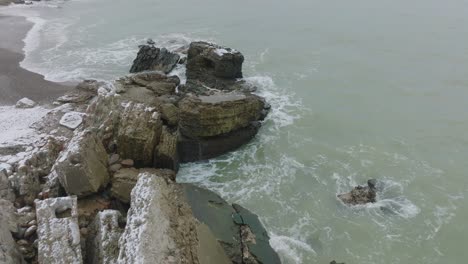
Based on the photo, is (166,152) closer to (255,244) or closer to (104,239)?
(255,244)

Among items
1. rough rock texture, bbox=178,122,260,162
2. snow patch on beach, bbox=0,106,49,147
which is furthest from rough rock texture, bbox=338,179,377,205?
snow patch on beach, bbox=0,106,49,147

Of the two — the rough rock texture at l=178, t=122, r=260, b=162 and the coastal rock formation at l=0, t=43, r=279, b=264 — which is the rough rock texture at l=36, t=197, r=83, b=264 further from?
the rough rock texture at l=178, t=122, r=260, b=162

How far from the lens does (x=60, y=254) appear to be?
898 cm

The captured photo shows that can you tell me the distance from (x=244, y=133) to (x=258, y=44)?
52.2 ft

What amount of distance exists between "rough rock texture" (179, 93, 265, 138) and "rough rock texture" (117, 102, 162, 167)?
4.51ft

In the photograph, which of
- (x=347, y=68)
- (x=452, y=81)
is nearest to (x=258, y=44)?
(x=347, y=68)

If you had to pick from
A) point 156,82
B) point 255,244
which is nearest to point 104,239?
point 255,244

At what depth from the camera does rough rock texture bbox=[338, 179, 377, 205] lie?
48.3ft

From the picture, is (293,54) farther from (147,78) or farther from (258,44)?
(147,78)

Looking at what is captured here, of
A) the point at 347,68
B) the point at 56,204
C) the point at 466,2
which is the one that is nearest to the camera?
the point at 56,204

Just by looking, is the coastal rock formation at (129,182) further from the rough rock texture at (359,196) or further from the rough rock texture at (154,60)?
the rough rock texture at (154,60)

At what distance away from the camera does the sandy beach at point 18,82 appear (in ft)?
66.1

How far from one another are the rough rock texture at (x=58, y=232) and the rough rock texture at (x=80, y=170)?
153 cm

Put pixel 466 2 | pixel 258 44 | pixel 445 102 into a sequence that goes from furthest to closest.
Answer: pixel 466 2
pixel 258 44
pixel 445 102
